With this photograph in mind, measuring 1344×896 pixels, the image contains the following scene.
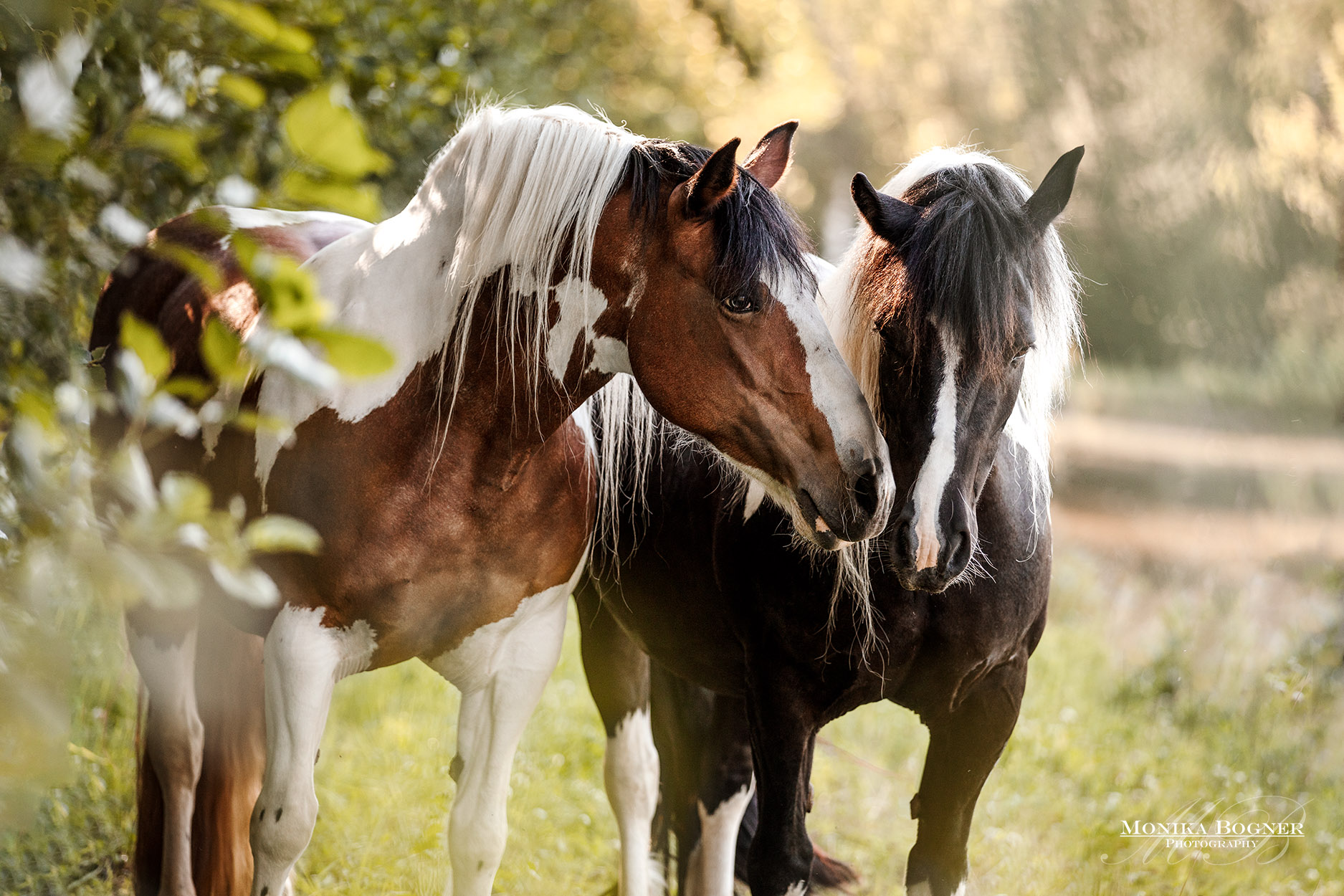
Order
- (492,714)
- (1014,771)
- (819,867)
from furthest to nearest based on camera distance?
(1014,771)
(819,867)
(492,714)

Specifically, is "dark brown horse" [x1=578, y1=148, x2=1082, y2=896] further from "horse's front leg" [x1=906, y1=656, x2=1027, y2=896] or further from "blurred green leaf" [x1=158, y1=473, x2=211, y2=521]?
"blurred green leaf" [x1=158, y1=473, x2=211, y2=521]

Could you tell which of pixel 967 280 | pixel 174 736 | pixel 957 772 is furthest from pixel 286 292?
pixel 174 736

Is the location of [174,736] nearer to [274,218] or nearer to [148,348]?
[274,218]

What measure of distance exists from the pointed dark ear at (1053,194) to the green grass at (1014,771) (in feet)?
7.37

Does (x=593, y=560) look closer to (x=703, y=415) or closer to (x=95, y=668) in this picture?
(x=703, y=415)

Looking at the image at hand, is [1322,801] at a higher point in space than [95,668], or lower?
lower

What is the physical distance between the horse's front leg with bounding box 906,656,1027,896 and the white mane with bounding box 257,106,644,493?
1165 mm

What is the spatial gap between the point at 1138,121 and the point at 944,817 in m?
5.87

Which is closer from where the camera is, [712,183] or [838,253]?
[712,183]

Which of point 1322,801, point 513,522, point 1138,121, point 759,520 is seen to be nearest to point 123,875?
point 513,522

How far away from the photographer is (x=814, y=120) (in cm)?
956

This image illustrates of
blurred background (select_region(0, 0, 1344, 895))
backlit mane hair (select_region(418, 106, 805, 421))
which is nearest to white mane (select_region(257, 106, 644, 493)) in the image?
backlit mane hair (select_region(418, 106, 805, 421))

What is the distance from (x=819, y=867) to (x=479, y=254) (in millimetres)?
2096

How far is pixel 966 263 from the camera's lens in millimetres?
1802
